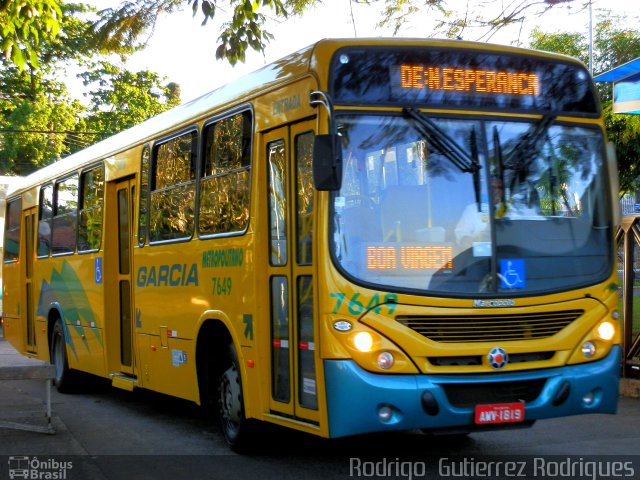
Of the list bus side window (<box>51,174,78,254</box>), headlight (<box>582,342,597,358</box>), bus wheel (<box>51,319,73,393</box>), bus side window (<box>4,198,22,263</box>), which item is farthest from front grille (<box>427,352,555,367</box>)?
bus side window (<box>4,198,22,263</box>)

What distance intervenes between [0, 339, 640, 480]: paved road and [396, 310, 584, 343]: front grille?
1095 millimetres

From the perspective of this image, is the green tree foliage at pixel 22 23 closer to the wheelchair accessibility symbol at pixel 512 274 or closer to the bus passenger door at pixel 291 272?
the bus passenger door at pixel 291 272

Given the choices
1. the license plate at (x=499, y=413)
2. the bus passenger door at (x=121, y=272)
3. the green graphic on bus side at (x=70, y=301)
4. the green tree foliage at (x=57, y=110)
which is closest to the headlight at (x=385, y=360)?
the license plate at (x=499, y=413)

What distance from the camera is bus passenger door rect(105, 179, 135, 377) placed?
448 inches

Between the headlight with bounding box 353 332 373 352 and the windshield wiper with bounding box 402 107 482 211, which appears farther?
the windshield wiper with bounding box 402 107 482 211

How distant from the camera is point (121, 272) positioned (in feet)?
38.6

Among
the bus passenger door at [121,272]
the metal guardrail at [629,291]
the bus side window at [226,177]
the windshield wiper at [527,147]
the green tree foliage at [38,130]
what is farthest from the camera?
the green tree foliage at [38,130]

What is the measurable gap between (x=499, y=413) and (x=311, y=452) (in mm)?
2235

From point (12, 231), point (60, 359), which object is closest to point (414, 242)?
point (60, 359)

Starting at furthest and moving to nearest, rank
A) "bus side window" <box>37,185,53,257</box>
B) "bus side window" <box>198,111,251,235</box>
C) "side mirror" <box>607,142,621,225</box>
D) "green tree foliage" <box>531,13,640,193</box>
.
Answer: "green tree foliage" <box>531,13,640,193</box>
"bus side window" <box>37,185,53,257</box>
"bus side window" <box>198,111,251,235</box>
"side mirror" <box>607,142,621,225</box>

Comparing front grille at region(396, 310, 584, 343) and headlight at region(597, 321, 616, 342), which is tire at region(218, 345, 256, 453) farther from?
headlight at region(597, 321, 616, 342)

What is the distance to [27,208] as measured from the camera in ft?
52.3

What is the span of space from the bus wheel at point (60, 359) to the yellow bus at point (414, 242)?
5630 mm

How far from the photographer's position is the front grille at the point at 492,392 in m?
6.99
